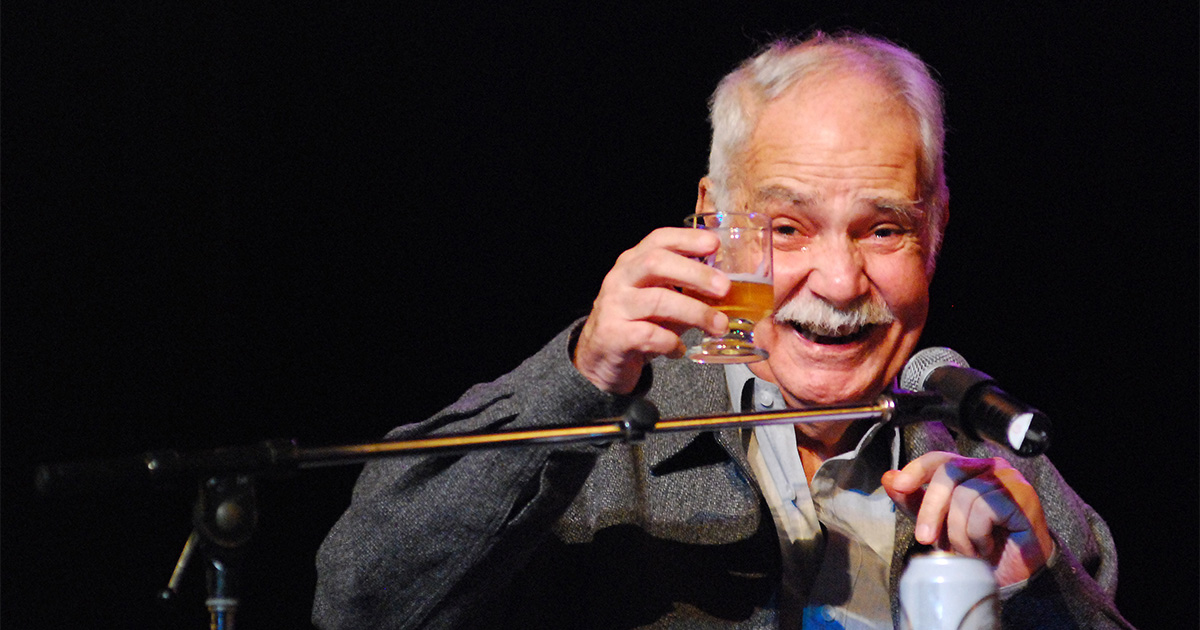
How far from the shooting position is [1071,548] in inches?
83.2

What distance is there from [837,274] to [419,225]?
4.42ft

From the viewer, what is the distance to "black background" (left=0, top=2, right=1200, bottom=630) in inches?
98.2

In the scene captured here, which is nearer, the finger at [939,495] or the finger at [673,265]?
the finger at [673,265]

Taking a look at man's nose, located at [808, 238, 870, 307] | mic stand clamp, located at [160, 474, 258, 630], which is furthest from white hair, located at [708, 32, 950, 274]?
mic stand clamp, located at [160, 474, 258, 630]

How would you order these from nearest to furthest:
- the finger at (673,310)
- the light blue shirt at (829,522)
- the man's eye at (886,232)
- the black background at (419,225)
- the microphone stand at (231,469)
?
the microphone stand at (231,469) < the finger at (673,310) < the light blue shirt at (829,522) < the man's eye at (886,232) < the black background at (419,225)

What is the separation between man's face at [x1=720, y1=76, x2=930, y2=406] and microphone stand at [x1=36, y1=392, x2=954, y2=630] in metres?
0.96

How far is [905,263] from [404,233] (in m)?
1.43

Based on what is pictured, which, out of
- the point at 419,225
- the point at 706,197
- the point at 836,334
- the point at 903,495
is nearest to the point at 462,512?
the point at 903,495

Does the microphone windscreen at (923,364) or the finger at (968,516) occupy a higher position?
the microphone windscreen at (923,364)

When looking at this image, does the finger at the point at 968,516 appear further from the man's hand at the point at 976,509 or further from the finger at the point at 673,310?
the finger at the point at 673,310

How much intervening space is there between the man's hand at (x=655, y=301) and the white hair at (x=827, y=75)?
0.86m

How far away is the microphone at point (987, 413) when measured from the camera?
4.07 feet

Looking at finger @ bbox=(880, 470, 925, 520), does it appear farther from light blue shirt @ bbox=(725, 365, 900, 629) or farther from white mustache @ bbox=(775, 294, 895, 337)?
white mustache @ bbox=(775, 294, 895, 337)

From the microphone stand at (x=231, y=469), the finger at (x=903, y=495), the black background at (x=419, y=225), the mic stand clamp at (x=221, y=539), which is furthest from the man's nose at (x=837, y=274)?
the mic stand clamp at (x=221, y=539)
